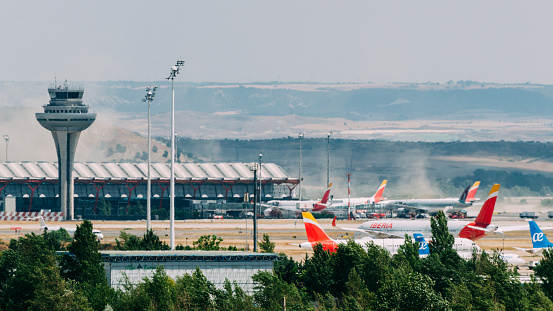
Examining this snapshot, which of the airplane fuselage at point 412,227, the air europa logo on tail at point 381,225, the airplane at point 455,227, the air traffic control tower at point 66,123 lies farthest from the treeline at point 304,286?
the air traffic control tower at point 66,123

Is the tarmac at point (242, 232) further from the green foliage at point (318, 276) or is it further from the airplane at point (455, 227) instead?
the green foliage at point (318, 276)

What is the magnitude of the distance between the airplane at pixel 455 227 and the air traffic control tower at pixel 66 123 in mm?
79926

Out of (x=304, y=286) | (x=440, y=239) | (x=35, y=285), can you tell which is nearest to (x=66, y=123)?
(x=440, y=239)

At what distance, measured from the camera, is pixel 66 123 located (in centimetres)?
18925

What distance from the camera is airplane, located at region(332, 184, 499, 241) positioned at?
118000 millimetres

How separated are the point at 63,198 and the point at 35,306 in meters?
138

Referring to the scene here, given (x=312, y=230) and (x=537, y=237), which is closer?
(x=312, y=230)

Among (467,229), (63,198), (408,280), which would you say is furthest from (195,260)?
(63,198)

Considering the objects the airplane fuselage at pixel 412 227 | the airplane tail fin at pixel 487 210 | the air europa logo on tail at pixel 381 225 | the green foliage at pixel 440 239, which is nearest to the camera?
the green foliage at pixel 440 239

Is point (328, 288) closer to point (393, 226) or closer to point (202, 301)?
point (202, 301)

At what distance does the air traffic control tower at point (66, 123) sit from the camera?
622ft

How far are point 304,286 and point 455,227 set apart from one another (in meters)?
52.4

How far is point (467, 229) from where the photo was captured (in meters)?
118

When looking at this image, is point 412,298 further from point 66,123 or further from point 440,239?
point 66,123
